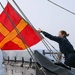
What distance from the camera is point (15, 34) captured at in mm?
12875

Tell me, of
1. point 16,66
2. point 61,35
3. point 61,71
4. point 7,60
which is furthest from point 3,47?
point 7,60

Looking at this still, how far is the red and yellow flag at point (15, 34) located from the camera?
12500 mm

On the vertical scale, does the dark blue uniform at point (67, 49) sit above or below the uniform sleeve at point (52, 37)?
below

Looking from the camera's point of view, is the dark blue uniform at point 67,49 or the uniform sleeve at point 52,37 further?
the dark blue uniform at point 67,49

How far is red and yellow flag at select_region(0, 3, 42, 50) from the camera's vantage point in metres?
12.5

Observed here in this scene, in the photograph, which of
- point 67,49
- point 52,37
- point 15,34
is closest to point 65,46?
point 67,49

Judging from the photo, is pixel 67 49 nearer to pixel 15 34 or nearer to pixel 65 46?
pixel 65 46

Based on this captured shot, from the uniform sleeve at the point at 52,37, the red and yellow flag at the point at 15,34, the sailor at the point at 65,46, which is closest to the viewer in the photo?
the uniform sleeve at the point at 52,37

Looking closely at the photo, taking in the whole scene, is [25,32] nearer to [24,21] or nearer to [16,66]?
[24,21]

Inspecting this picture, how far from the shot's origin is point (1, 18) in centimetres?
1305

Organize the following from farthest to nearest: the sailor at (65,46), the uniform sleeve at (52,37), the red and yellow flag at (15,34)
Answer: the red and yellow flag at (15,34) < the sailor at (65,46) < the uniform sleeve at (52,37)

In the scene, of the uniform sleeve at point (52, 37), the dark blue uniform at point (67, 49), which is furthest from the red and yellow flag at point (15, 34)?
the dark blue uniform at point (67, 49)

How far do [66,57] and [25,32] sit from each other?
1932mm

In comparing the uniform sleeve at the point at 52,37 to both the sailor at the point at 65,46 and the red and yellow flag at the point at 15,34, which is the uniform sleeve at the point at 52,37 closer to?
the sailor at the point at 65,46
